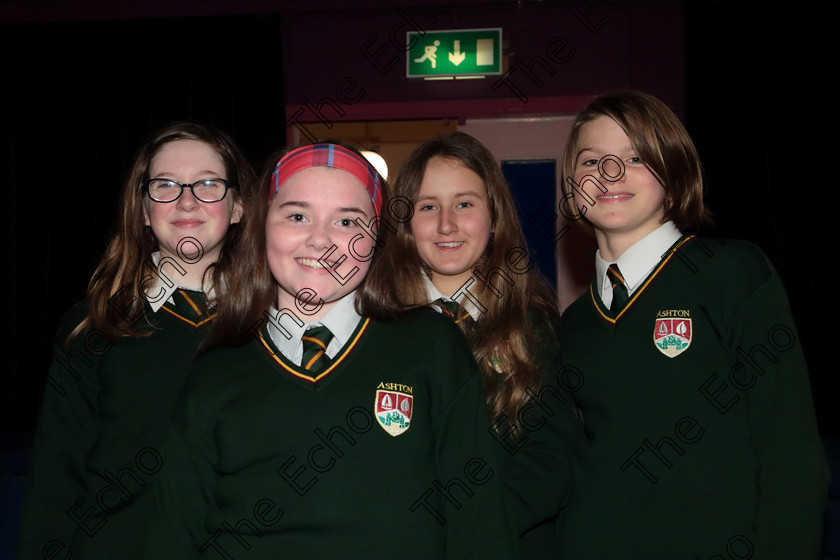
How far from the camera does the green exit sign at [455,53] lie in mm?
5113

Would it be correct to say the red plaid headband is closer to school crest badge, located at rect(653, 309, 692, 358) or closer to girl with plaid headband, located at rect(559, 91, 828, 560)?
girl with plaid headband, located at rect(559, 91, 828, 560)

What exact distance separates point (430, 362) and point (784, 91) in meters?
4.59

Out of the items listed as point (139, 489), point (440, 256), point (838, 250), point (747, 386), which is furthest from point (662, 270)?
point (838, 250)

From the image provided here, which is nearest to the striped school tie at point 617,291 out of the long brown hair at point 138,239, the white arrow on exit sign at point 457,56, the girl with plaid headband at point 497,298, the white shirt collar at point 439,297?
the girl with plaid headband at point 497,298

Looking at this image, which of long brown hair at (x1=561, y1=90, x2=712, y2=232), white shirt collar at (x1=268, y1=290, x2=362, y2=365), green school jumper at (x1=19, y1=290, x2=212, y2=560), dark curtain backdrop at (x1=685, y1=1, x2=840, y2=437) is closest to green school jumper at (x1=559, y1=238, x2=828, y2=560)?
long brown hair at (x1=561, y1=90, x2=712, y2=232)

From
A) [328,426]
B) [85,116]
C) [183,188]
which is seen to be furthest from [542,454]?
[85,116]

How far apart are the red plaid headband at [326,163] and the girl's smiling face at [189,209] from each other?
1.06 feet

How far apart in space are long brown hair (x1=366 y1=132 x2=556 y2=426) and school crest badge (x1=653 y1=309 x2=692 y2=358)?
33cm

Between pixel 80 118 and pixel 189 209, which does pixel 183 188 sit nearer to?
pixel 189 209

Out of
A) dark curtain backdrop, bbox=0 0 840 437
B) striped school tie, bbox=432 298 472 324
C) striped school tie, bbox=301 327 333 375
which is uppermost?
dark curtain backdrop, bbox=0 0 840 437

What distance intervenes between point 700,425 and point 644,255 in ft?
1.39

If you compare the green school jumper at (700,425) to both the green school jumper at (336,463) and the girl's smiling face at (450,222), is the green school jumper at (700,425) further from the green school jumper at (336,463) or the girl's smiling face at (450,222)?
the girl's smiling face at (450,222)

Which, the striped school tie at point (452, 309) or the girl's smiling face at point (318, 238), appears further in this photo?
the striped school tie at point (452, 309)

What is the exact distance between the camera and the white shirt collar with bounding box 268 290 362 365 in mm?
1447
